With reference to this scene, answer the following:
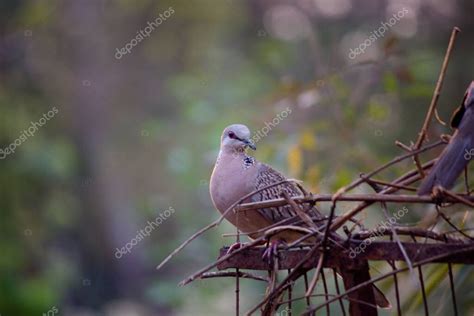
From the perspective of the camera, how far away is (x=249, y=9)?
32.0ft

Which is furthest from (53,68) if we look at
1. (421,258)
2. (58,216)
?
(421,258)

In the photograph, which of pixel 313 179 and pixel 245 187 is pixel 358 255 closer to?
pixel 245 187

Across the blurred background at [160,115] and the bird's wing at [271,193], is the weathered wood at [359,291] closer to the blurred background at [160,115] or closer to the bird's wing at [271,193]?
the bird's wing at [271,193]

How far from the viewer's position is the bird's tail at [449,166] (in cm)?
171

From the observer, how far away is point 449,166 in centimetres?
182

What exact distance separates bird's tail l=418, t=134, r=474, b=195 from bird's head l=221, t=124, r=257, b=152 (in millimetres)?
1361

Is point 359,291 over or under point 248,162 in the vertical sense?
under

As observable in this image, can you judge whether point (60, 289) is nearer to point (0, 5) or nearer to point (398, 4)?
point (0, 5)

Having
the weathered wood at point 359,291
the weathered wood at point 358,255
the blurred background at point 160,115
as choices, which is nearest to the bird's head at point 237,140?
the blurred background at point 160,115

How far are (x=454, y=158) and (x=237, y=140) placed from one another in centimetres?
151

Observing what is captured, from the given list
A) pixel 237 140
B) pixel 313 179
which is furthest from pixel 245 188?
pixel 313 179

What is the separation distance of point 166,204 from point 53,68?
207 centimetres

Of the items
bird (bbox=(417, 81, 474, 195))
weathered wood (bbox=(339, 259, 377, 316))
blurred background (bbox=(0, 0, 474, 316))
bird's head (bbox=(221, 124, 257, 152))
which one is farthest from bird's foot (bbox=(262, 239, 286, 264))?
blurred background (bbox=(0, 0, 474, 316))

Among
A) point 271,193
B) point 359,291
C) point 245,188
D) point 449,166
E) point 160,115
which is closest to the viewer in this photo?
point 449,166
